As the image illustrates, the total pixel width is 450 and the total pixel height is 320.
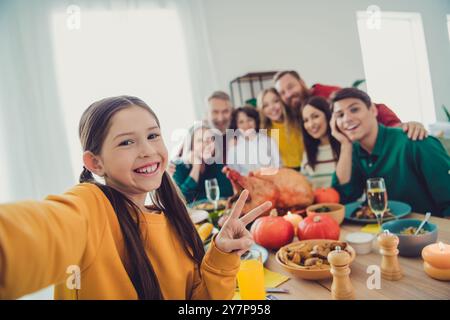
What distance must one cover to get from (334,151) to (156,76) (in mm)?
779

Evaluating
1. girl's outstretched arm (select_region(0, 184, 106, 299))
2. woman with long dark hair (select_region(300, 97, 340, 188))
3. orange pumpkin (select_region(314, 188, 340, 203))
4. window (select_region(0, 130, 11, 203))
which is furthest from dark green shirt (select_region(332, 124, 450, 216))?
window (select_region(0, 130, 11, 203))

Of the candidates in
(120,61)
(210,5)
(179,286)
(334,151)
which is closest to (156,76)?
(120,61)

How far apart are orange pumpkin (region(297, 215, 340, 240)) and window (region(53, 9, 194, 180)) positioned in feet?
1.18

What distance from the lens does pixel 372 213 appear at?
2.53ft

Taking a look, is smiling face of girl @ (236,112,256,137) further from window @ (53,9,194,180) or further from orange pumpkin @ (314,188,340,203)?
window @ (53,9,194,180)

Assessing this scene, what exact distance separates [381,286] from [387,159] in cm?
43

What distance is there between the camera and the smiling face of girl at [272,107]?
5.00 feet

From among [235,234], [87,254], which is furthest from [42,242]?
[235,234]

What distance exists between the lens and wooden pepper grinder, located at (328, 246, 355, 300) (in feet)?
1.34

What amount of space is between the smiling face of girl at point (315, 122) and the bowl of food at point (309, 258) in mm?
679

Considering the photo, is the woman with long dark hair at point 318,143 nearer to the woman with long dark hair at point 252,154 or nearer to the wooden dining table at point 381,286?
A: the woman with long dark hair at point 252,154

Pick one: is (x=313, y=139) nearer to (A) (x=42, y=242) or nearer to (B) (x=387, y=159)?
(B) (x=387, y=159)

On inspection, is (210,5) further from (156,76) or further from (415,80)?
(415,80)
